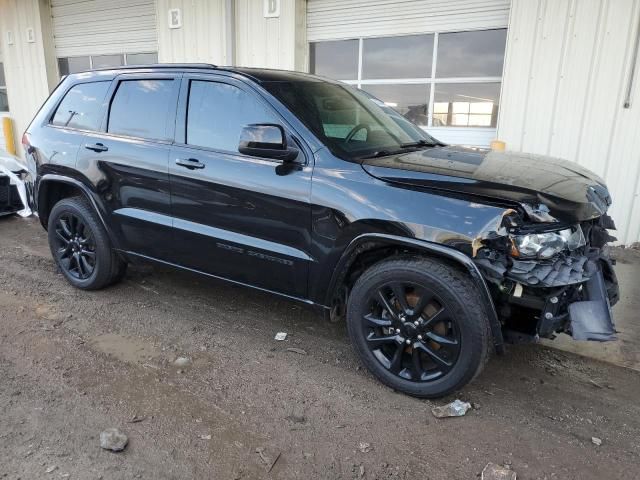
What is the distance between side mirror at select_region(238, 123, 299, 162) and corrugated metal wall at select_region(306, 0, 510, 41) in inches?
192

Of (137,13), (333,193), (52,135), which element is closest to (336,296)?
(333,193)

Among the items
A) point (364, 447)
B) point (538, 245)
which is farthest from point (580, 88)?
point (364, 447)

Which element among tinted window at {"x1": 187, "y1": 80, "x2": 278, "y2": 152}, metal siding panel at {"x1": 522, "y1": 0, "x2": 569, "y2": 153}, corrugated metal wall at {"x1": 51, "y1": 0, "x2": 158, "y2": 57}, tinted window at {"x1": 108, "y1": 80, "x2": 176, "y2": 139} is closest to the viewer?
tinted window at {"x1": 187, "y1": 80, "x2": 278, "y2": 152}

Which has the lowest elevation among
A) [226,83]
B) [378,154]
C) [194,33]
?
[378,154]

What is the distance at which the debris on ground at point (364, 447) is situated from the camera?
2.49 meters

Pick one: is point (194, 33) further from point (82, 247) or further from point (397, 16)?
point (82, 247)

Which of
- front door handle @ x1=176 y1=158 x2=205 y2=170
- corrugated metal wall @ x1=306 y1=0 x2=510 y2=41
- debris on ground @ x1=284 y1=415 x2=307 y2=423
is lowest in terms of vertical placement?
debris on ground @ x1=284 y1=415 x2=307 y2=423

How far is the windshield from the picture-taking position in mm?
3141

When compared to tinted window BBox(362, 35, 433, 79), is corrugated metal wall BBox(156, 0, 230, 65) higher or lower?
higher

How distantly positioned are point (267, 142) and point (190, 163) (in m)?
0.78

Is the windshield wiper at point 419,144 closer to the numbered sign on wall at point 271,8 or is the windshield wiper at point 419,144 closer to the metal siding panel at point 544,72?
the metal siding panel at point 544,72

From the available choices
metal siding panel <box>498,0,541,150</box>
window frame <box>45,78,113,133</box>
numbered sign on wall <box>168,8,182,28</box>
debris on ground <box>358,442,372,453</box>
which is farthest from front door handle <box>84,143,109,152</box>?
numbered sign on wall <box>168,8,182,28</box>

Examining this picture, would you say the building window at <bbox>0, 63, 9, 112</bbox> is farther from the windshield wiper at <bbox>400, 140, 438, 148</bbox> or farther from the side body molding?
the side body molding

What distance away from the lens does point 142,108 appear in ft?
12.6
